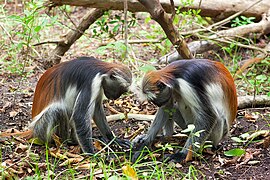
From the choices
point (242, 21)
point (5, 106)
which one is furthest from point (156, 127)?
point (242, 21)

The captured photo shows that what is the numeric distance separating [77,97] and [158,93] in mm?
981

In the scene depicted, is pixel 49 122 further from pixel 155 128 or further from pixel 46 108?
pixel 155 128

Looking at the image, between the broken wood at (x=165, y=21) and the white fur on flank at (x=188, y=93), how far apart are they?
1.03 m

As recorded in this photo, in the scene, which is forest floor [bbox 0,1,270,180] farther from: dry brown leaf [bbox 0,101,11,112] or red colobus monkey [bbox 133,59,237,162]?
red colobus monkey [bbox 133,59,237,162]

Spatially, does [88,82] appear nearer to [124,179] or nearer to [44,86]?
[44,86]

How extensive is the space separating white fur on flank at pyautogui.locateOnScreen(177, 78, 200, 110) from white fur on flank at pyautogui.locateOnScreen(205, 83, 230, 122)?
0.55 feet

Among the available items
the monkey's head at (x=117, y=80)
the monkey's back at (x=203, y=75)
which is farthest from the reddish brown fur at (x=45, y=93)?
the monkey's back at (x=203, y=75)

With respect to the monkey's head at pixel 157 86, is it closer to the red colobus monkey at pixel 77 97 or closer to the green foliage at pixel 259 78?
the red colobus monkey at pixel 77 97

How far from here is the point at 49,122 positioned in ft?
20.0

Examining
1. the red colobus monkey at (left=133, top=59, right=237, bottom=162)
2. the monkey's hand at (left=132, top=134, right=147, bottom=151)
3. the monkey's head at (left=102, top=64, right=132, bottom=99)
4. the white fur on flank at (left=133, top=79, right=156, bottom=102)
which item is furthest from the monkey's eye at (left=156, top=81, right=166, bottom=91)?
the monkey's hand at (left=132, top=134, right=147, bottom=151)

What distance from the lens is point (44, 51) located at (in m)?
10.1

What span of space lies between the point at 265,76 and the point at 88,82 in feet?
12.0

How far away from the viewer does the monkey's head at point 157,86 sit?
5.50 metres

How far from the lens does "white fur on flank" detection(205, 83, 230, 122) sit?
5641mm
